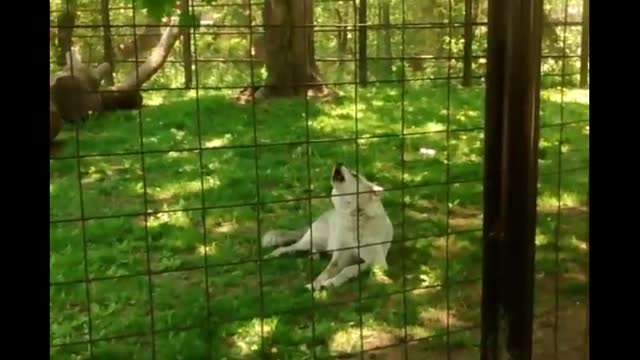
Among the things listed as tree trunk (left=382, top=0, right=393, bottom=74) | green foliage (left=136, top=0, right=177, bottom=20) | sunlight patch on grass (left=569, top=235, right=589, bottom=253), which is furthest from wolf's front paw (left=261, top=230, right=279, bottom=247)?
green foliage (left=136, top=0, right=177, bottom=20)

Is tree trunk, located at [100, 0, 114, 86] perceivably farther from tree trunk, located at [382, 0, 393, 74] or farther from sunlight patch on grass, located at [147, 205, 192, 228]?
tree trunk, located at [382, 0, 393, 74]

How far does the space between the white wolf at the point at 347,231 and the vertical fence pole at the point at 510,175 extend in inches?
77.8

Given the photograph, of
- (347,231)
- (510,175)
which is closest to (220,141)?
(347,231)

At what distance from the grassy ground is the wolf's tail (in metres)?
0.08

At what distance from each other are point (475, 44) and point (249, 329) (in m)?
3.20

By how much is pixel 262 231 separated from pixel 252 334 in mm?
1690

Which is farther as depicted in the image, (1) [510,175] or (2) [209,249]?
(2) [209,249]

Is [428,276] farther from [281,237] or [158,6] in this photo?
[158,6]

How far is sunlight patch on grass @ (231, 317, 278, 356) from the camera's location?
154 inches

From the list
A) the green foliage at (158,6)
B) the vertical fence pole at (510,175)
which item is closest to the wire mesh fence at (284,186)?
the green foliage at (158,6)

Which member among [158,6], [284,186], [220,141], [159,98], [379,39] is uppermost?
[158,6]

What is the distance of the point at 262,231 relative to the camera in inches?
225
